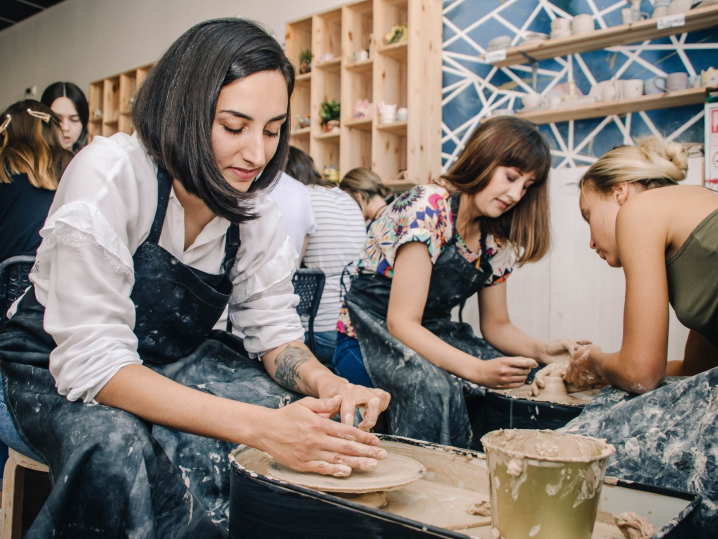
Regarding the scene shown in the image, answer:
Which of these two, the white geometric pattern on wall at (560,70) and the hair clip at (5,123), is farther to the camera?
the white geometric pattern on wall at (560,70)

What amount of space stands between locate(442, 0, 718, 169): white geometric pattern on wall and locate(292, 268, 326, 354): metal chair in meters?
2.07

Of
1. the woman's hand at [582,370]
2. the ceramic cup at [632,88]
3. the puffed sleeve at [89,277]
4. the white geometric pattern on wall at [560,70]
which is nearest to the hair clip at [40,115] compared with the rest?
the puffed sleeve at [89,277]

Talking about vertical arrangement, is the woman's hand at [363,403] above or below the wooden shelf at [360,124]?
below

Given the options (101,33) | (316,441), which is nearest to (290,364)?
(316,441)

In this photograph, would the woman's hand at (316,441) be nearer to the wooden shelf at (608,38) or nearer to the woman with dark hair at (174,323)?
the woman with dark hair at (174,323)

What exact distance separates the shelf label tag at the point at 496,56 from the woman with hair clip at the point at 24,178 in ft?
8.29

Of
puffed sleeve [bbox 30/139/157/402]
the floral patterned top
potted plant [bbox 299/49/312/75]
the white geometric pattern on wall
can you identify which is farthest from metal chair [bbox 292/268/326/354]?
potted plant [bbox 299/49/312/75]

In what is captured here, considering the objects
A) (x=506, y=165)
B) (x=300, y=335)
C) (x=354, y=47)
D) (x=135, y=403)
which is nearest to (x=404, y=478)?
(x=135, y=403)

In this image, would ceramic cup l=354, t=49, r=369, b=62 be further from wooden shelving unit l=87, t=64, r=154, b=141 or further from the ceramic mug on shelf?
wooden shelving unit l=87, t=64, r=154, b=141

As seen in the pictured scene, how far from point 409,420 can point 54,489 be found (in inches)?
38.0

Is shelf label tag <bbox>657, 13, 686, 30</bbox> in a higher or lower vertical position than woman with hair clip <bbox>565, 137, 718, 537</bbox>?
higher

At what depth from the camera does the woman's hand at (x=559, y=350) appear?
1.84 metres

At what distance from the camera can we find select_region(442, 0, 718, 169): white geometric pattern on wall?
323cm

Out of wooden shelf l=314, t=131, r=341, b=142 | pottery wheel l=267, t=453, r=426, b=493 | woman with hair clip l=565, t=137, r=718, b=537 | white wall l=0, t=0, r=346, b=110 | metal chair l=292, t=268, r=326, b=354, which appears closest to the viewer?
pottery wheel l=267, t=453, r=426, b=493
